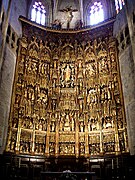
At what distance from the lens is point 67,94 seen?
66.9 ft

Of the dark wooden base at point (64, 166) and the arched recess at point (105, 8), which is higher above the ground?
the arched recess at point (105, 8)

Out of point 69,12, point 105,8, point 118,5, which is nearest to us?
point 118,5

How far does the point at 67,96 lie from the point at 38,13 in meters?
10.2

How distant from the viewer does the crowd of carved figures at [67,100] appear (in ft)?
58.3

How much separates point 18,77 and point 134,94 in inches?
384

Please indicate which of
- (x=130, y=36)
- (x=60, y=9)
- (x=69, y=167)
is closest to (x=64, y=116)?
(x=69, y=167)

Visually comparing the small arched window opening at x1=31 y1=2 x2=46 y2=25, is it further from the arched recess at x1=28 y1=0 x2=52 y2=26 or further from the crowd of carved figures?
the crowd of carved figures

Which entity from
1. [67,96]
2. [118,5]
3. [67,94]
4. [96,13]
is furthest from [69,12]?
[67,96]

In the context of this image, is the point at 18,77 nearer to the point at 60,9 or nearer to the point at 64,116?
the point at 64,116

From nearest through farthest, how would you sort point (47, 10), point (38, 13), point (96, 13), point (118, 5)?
point (118, 5) < point (96, 13) < point (38, 13) < point (47, 10)

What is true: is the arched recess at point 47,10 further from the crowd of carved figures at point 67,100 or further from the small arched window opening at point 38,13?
the crowd of carved figures at point 67,100

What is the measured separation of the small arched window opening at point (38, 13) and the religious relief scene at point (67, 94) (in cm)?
15

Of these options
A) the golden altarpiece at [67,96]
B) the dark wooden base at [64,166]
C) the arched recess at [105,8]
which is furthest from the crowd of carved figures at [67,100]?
the arched recess at [105,8]

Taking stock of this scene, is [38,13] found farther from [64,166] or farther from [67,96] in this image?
[64,166]
